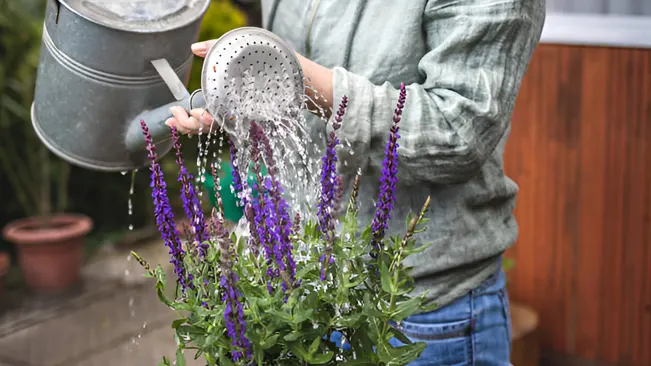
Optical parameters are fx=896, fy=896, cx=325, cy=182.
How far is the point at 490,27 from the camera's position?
1386mm

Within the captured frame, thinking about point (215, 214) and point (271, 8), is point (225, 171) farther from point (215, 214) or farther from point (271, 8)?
point (215, 214)

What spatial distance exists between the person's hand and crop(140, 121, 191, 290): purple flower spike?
176 millimetres

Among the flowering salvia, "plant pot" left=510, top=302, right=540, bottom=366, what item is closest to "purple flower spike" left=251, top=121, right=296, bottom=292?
the flowering salvia

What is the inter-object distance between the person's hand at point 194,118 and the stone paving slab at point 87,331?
271 centimetres

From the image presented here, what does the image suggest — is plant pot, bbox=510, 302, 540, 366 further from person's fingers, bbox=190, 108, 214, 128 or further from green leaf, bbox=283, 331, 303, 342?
green leaf, bbox=283, 331, 303, 342

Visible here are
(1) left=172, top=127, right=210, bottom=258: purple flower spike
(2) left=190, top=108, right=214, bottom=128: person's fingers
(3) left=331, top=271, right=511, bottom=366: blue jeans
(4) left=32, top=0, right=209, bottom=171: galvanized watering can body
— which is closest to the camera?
(1) left=172, top=127, right=210, bottom=258: purple flower spike

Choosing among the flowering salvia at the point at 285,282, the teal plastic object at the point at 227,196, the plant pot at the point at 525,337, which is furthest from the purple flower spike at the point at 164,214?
the plant pot at the point at 525,337

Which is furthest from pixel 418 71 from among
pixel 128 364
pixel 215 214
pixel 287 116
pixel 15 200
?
pixel 15 200

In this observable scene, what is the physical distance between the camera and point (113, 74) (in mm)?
1471

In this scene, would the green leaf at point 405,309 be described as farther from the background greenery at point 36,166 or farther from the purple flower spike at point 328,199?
the background greenery at point 36,166

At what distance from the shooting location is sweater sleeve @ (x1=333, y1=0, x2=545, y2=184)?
1.37m

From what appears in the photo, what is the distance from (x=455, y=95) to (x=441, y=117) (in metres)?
0.04

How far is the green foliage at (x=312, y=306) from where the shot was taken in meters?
1.06

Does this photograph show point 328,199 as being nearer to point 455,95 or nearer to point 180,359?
point 180,359
